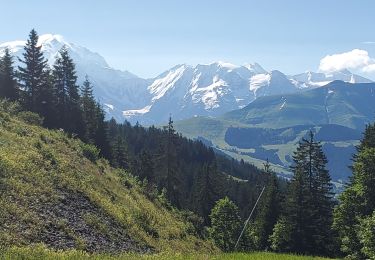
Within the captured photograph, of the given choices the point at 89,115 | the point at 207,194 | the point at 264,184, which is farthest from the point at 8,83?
the point at 264,184

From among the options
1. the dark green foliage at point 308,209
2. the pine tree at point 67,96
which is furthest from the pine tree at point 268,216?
the pine tree at point 67,96

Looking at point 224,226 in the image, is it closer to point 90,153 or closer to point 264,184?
point 264,184

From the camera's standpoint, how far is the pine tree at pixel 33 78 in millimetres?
67500

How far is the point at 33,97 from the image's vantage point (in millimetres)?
67688

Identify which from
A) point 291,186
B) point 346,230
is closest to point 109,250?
point 346,230

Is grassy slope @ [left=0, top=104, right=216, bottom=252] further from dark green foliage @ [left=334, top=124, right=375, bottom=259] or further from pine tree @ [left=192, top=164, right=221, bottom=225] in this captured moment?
pine tree @ [left=192, top=164, right=221, bottom=225]

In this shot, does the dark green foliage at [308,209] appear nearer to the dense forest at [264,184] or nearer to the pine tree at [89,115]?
the dense forest at [264,184]

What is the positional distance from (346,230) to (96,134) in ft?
163

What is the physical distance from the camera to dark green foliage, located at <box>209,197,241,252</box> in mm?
52094

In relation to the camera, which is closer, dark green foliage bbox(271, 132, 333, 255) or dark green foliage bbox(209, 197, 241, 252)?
dark green foliage bbox(209, 197, 241, 252)

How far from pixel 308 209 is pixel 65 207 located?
1430 inches

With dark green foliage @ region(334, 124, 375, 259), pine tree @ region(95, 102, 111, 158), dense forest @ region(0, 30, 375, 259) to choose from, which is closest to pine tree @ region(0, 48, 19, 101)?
dense forest @ region(0, 30, 375, 259)

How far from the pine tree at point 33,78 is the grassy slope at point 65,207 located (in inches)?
1132

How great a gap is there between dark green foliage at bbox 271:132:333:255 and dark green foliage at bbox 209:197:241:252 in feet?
15.5
